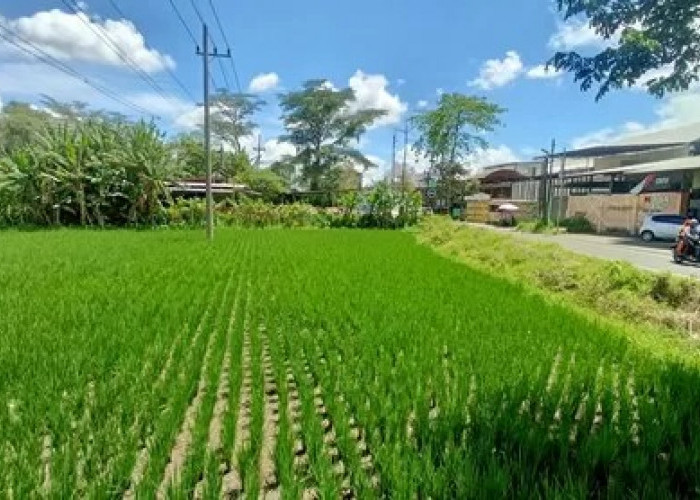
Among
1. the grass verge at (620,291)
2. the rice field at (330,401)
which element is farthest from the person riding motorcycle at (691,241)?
the rice field at (330,401)

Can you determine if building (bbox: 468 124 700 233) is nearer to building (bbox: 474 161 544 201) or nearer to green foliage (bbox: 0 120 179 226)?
building (bbox: 474 161 544 201)

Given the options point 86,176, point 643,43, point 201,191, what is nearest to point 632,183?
point 201,191

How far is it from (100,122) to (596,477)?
95.1 ft

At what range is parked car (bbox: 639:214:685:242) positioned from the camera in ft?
77.2

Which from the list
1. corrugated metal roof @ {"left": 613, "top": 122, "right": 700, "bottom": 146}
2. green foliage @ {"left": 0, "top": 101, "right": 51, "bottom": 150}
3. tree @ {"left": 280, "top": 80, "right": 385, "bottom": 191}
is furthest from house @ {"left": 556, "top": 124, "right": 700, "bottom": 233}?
green foliage @ {"left": 0, "top": 101, "right": 51, "bottom": 150}

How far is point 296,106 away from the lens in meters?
51.1

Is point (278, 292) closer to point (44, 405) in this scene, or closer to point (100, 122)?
point (44, 405)

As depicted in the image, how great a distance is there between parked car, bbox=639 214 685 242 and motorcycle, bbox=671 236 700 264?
830 cm

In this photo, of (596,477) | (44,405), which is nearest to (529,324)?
(596,477)

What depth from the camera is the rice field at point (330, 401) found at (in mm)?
2910

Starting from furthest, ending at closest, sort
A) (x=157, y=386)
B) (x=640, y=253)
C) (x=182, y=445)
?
1. (x=640, y=253)
2. (x=157, y=386)
3. (x=182, y=445)

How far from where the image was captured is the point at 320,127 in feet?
168

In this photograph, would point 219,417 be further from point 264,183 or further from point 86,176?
point 264,183

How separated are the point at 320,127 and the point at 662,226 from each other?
33.2 metres
